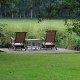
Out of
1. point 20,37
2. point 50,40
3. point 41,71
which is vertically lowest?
point 50,40

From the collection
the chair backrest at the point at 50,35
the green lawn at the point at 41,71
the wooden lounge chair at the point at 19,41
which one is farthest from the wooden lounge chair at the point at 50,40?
the green lawn at the point at 41,71


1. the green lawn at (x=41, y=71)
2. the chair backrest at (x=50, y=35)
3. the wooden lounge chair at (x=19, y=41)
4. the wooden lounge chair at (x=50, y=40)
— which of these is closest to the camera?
A: the green lawn at (x=41, y=71)

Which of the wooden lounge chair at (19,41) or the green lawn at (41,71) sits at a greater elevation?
the green lawn at (41,71)

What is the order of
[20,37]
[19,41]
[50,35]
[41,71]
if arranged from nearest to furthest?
[41,71] → [20,37] → [19,41] → [50,35]

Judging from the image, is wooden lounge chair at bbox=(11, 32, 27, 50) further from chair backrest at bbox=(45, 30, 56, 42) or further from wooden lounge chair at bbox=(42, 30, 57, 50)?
chair backrest at bbox=(45, 30, 56, 42)

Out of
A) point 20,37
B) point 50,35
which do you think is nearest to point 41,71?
point 20,37

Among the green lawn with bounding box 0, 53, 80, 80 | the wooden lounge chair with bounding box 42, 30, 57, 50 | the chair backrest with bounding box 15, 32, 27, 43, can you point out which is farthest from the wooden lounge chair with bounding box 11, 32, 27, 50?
the green lawn with bounding box 0, 53, 80, 80

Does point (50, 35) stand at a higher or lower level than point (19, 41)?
higher

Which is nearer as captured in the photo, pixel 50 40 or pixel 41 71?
pixel 41 71

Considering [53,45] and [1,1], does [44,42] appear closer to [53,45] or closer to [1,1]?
[53,45]

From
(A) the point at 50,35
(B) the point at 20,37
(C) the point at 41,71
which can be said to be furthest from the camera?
(A) the point at 50,35

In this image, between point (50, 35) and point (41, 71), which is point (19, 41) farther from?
point (41, 71)

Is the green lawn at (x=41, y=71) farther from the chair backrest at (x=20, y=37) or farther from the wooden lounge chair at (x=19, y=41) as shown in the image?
the chair backrest at (x=20, y=37)

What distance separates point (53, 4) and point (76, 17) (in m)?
0.94
